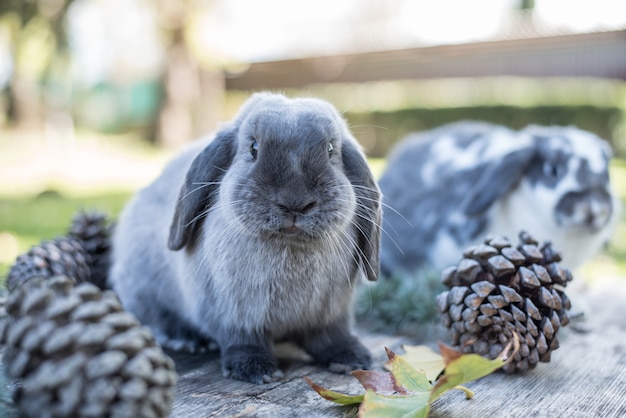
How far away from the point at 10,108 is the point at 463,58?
32.7ft

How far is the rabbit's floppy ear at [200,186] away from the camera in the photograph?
168 cm

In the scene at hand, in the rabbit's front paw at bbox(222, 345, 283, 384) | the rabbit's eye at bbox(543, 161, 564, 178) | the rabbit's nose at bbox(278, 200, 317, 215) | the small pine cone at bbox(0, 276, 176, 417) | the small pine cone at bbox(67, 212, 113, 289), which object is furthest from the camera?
Answer: the rabbit's eye at bbox(543, 161, 564, 178)

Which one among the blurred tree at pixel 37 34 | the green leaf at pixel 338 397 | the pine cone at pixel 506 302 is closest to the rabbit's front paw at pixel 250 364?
the green leaf at pixel 338 397

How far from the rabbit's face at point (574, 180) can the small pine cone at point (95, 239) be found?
65.0 inches

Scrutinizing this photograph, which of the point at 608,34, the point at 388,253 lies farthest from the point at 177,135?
the point at 388,253

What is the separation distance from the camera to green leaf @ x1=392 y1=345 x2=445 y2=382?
1494 millimetres

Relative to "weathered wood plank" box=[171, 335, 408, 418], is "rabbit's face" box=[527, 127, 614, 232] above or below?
above

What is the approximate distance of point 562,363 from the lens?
1.80 m

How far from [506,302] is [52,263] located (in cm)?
136

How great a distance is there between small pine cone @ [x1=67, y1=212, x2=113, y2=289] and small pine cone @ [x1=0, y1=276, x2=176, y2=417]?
1.19m

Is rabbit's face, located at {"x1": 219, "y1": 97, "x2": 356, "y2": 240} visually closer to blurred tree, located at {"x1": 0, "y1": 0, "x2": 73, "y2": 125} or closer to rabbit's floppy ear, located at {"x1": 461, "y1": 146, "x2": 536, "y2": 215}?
rabbit's floppy ear, located at {"x1": 461, "y1": 146, "x2": 536, "y2": 215}

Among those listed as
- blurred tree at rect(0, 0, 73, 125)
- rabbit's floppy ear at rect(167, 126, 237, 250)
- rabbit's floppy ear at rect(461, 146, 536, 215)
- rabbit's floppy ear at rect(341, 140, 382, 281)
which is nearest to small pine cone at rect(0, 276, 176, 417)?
rabbit's floppy ear at rect(167, 126, 237, 250)

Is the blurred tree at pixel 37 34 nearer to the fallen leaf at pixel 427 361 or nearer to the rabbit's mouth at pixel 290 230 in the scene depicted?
the rabbit's mouth at pixel 290 230

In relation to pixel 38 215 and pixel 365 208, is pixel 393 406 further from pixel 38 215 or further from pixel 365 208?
pixel 38 215
